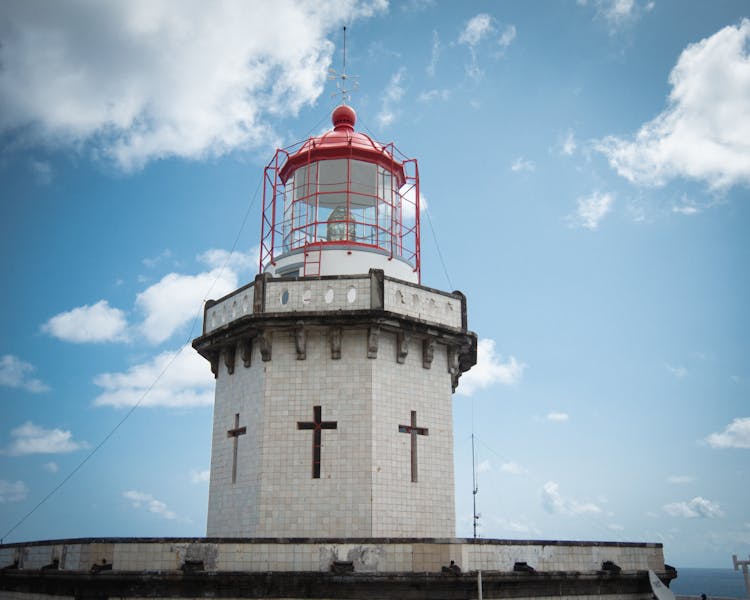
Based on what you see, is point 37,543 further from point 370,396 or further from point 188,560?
point 370,396

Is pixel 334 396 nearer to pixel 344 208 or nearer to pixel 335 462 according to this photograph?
pixel 335 462

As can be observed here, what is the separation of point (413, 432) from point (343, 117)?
1014cm

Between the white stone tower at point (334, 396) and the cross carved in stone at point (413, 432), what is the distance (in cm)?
3

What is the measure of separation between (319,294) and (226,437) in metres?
4.55

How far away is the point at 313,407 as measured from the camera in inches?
708

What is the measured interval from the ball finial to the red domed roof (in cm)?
31

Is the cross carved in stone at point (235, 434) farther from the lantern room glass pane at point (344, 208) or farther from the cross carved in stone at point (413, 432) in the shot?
the lantern room glass pane at point (344, 208)

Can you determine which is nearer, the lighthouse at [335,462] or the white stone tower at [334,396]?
the lighthouse at [335,462]

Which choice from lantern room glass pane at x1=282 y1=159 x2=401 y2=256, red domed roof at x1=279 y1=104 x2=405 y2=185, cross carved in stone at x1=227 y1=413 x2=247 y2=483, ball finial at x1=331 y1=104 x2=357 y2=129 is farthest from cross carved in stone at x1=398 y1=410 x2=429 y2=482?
ball finial at x1=331 y1=104 x2=357 y2=129

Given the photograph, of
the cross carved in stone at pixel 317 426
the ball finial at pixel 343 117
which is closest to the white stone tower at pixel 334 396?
the cross carved in stone at pixel 317 426

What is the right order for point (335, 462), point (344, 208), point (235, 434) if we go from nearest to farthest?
point (335, 462) → point (235, 434) → point (344, 208)

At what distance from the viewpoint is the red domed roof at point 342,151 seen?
20.9 metres

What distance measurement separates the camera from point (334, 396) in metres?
18.0

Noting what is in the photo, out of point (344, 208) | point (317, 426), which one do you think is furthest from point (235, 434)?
point (344, 208)
